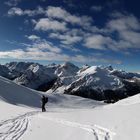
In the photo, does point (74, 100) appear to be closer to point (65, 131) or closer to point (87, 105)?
point (87, 105)

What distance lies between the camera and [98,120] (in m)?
18.1

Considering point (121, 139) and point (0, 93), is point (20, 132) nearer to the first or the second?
point (121, 139)

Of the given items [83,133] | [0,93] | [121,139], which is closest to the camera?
[121,139]

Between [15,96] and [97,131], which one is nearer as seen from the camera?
[97,131]

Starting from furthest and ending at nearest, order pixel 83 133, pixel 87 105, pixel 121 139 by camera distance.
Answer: pixel 87 105
pixel 83 133
pixel 121 139

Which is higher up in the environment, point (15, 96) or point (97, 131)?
point (97, 131)

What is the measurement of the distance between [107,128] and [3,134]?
5605 millimetres

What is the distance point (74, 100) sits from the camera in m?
86.0

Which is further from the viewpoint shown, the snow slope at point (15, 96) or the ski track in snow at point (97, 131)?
the snow slope at point (15, 96)

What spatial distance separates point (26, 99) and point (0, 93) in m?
6.20

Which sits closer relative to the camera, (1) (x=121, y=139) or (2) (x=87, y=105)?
(1) (x=121, y=139)

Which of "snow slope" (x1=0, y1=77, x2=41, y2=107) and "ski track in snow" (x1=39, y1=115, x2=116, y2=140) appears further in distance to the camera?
"snow slope" (x1=0, y1=77, x2=41, y2=107)

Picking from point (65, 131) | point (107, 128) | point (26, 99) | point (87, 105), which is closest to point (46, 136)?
point (65, 131)

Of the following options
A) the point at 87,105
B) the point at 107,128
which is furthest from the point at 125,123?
the point at 87,105
